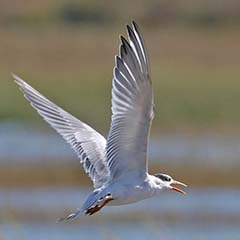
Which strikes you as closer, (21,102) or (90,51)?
(21,102)

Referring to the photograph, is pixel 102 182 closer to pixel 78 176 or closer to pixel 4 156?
pixel 78 176

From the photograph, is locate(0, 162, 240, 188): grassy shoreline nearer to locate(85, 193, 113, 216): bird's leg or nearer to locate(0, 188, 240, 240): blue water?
locate(0, 188, 240, 240): blue water

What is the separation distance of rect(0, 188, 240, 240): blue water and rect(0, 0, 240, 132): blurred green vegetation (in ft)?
18.5

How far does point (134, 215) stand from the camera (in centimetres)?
1816

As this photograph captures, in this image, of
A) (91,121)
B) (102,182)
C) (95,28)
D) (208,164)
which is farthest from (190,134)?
(95,28)

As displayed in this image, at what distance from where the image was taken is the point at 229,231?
17156mm

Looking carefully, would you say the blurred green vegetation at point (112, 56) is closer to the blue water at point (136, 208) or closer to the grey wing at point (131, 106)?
the blue water at point (136, 208)

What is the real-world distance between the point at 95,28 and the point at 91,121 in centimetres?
1675

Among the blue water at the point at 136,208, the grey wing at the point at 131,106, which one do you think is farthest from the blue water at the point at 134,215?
the grey wing at the point at 131,106

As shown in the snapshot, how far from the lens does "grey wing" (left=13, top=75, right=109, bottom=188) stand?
10.8 m

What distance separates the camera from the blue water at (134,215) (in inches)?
661

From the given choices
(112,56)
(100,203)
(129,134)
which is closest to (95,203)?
(100,203)

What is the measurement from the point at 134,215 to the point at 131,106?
8.25 m

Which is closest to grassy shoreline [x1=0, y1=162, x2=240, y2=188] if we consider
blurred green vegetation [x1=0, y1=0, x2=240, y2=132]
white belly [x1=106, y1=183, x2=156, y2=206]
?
blurred green vegetation [x1=0, y1=0, x2=240, y2=132]
